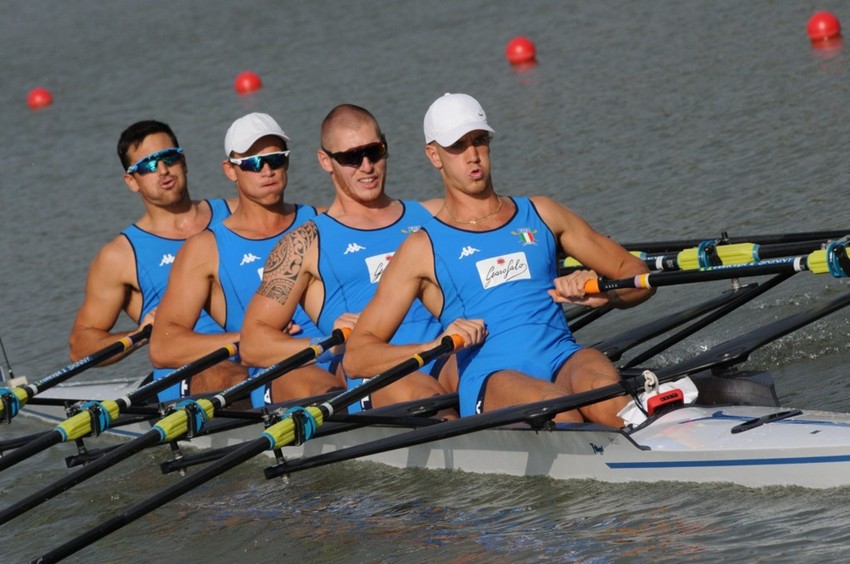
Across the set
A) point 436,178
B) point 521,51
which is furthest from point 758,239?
point 521,51

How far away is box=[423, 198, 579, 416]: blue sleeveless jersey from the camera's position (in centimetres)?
609

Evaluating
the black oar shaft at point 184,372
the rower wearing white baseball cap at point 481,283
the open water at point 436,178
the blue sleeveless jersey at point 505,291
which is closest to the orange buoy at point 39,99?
the open water at point 436,178

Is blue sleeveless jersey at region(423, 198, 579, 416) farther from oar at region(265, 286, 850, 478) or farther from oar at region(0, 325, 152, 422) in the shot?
oar at region(0, 325, 152, 422)

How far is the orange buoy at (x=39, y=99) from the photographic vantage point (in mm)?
21406

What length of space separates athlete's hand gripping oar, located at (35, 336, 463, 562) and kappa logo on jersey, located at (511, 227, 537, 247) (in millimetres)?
522

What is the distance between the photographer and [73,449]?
9.02 meters

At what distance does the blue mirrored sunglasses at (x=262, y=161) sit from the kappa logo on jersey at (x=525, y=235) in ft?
5.85

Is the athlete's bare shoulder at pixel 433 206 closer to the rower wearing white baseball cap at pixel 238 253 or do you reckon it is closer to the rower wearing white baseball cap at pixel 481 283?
the rower wearing white baseball cap at pixel 238 253

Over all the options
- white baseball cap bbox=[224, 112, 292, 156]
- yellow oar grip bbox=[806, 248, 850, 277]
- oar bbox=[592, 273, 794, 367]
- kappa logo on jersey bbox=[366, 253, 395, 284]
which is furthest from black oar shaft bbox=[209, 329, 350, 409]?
yellow oar grip bbox=[806, 248, 850, 277]

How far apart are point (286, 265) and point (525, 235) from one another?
1381 mm

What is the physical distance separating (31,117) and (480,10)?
269 inches

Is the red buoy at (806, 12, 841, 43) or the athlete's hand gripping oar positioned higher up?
the red buoy at (806, 12, 841, 43)

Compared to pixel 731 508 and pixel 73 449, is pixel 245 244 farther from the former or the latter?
pixel 731 508

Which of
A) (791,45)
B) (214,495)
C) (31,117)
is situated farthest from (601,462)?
(31,117)
